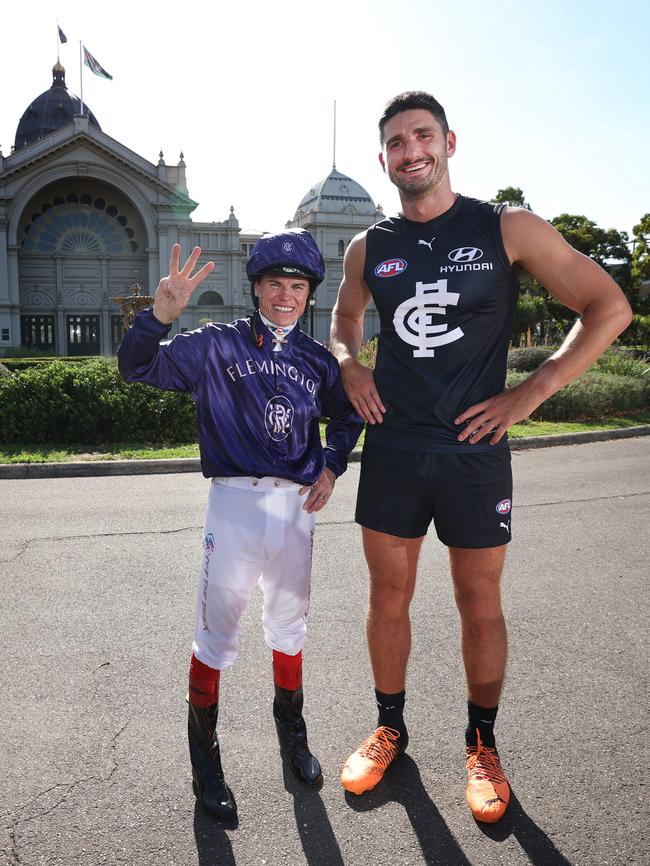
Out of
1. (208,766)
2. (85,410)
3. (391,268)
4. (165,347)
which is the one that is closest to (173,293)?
(165,347)

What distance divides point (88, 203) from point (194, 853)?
52196mm

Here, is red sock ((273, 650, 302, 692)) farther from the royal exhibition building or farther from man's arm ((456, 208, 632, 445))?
the royal exhibition building

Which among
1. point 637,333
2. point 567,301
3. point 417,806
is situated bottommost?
point 417,806

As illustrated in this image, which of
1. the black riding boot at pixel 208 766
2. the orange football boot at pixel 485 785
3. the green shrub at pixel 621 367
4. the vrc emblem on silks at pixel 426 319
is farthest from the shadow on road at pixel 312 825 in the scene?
the green shrub at pixel 621 367

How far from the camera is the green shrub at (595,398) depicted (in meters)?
14.6

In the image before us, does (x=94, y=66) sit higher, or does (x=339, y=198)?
(x=94, y=66)

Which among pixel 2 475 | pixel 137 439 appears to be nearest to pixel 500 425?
pixel 2 475

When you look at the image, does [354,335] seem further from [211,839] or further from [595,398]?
[595,398]

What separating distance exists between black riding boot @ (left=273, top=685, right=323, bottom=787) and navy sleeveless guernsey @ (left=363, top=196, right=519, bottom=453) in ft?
4.02

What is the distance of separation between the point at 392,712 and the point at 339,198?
190 ft

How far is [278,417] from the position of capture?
2762 mm

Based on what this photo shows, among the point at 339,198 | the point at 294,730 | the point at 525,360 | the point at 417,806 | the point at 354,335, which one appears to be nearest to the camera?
the point at 417,806

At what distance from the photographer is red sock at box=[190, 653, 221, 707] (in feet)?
9.04

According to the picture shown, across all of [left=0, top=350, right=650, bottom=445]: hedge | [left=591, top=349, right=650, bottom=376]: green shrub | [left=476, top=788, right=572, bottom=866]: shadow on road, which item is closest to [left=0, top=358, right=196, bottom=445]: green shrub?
[left=0, top=350, right=650, bottom=445]: hedge
